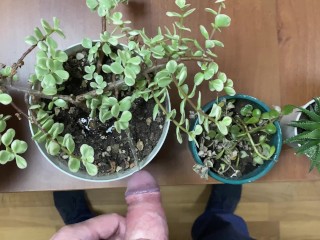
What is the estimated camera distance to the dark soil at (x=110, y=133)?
2.13 ft

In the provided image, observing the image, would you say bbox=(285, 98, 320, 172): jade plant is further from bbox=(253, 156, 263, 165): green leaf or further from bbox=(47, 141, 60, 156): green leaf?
bbox=(47, 141, 60, 156): green leaf

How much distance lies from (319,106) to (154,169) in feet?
0.97

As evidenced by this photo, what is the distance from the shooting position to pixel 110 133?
2.19 ft

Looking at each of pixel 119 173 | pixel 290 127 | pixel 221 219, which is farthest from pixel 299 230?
pixel 119 173

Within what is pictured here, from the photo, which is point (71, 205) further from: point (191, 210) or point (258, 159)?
point (258, 159)

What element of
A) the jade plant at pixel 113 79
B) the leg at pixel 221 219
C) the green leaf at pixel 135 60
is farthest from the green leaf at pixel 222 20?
the leg at pixel 221 219

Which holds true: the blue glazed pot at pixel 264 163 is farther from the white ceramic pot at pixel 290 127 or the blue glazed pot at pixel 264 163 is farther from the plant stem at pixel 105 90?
the plant stem at pixel 105 90

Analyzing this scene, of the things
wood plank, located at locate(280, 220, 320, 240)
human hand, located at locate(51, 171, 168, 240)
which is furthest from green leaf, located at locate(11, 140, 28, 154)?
wood plank, located at locate(280, 220, 320, 240)

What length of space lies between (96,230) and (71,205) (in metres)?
0.47

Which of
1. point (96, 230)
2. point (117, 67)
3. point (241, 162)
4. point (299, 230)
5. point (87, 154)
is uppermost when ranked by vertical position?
point (117, 67)

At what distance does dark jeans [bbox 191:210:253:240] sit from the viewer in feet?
3.55

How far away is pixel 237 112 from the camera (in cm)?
69

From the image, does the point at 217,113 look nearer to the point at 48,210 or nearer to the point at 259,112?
the point at 259,112

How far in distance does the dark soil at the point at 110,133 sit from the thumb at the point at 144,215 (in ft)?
0.27
